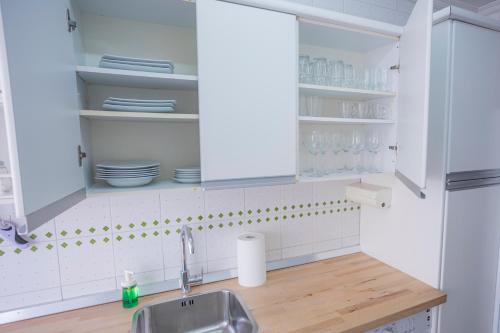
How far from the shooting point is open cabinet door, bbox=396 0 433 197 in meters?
0.93

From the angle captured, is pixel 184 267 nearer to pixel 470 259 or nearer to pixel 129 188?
pixel 129 188

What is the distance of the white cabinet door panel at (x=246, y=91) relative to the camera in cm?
95

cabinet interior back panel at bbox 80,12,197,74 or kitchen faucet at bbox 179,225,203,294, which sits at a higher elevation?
cabinet interior back panel at bbox 80,12,197,74

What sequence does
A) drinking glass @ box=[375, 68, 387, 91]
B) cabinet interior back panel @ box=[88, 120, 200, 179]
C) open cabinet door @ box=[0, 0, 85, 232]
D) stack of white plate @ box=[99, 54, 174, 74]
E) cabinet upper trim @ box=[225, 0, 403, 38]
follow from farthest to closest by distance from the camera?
drinking glass @ box=[375, 68, 387, 91]
cabinet interior back panel @ box=[88, 120, 200, 179]
cabinet upper trim @ box=[225, 0, 403, 38]
stack of white plate @ box=[99, 54, 174, 74]
open cabinet door @ box=[0, 0, 85, 232]

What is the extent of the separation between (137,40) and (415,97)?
1.20 m

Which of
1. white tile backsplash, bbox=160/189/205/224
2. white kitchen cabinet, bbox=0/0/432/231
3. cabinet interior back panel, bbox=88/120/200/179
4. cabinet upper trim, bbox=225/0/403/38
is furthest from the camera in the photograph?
white tile backsplash, bbox=160/189/205/224

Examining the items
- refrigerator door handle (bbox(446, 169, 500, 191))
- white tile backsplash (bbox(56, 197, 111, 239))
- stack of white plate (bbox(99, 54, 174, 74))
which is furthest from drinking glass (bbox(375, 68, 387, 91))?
white tile backsplash (bbox(56, 197, 111, 239))

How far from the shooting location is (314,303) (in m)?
1.12

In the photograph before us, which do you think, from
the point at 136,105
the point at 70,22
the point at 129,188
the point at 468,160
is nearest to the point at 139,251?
the point at 129,188

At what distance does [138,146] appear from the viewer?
1.16 m

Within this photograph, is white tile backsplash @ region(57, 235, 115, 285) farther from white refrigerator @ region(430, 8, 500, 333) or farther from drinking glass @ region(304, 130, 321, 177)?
white refrigerator @ region(430, 8, 500, 333)

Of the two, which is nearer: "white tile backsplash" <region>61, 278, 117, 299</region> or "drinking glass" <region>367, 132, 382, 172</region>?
"white tile backsplash" <region>61, 278, 117, 299</region>

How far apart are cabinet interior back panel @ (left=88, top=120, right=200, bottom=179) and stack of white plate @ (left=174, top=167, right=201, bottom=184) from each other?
185mm

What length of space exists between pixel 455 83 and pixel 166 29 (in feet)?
4.24
